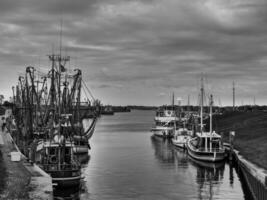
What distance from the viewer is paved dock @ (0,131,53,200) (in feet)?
108

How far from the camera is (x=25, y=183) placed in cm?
3694

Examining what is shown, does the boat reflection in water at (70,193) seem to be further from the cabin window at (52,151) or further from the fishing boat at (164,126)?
the fishing boat at (164,126)

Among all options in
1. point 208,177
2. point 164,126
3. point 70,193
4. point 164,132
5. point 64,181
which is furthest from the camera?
point 164,126

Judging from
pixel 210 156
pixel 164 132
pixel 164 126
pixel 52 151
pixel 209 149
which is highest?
pixel 52 151

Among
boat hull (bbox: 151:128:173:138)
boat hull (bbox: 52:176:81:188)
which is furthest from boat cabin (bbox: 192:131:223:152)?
boat hull (bbox: 151:128:173:138)

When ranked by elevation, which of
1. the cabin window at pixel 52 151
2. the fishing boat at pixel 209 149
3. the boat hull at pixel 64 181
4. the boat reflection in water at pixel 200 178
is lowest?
the boat reflection in water at pixel 200 178

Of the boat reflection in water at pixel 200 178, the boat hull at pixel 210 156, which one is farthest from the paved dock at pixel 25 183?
the boat hull at pixel 210 156

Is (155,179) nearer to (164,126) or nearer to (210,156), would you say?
(210,156)

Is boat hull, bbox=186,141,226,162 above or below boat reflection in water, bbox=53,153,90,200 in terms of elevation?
above

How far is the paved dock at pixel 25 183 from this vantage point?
3284 cm

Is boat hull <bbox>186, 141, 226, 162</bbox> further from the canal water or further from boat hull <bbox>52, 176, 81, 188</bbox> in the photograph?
boat hull <bbox>52, 176, 81, 188</bbox>

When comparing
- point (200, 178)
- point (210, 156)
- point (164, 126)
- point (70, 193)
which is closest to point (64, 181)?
point (70, 193)

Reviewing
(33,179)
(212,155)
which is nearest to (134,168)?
(212,155)

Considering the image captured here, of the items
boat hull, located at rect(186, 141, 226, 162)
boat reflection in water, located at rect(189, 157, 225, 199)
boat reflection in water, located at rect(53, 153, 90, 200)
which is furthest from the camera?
boat hull, located at rect(186, 141, 226, 162)
